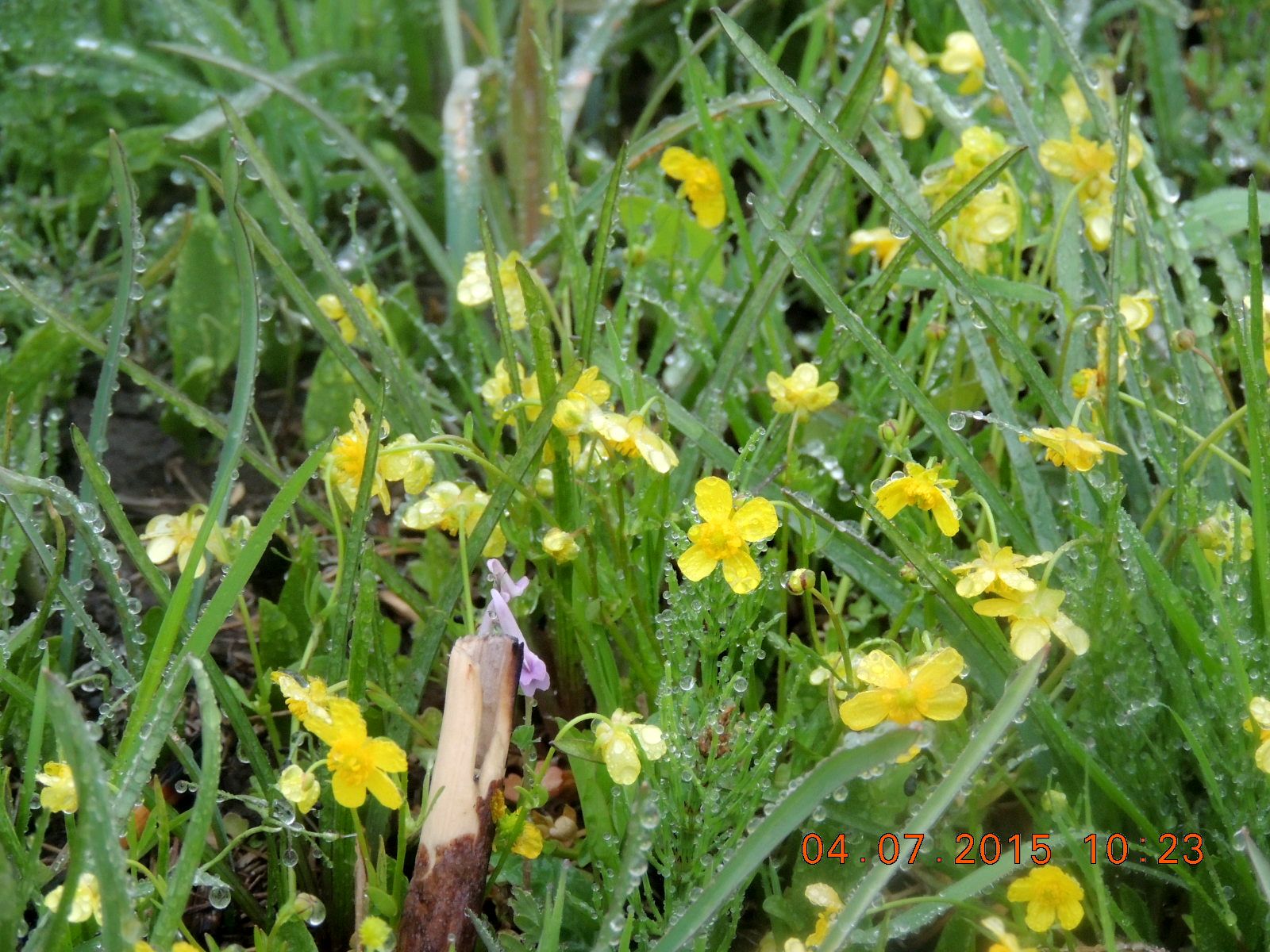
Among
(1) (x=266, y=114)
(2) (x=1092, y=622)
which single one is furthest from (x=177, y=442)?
(2) (x=1092, y=622)

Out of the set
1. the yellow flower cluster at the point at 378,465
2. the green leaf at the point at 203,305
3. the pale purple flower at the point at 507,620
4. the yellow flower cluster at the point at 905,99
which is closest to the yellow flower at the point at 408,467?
the yellow flower cluster at the point at 378,465

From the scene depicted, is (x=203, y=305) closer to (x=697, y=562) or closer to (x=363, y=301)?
(x=363, y=301)

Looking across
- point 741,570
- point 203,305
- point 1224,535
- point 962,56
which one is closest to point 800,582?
point 741,570

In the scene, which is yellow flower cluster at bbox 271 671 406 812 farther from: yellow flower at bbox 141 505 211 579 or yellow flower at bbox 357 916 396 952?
yellow flower at bbox 141 505 211 579

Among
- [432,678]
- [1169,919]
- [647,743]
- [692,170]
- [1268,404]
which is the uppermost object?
[692,170]

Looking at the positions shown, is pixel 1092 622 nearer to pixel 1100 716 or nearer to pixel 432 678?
pixel 1100 716

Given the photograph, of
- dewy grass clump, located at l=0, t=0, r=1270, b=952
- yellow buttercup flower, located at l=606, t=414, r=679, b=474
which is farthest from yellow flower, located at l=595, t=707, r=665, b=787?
yellow buttercup flower, located at l=606, t=414, r=679, b=474
